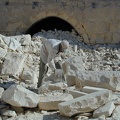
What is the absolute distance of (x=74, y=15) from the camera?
1120 centimetres

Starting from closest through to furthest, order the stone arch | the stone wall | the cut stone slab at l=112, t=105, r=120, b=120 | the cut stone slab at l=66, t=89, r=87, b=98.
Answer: the cut stone slab at l=112, t=105, r=120, b=120, the cut stone slab at l=66, t=89, r=87, b=98, the stone wall, the stone arch

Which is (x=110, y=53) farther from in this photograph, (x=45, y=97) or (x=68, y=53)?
(x=45, y=97)

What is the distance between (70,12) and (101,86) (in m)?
5.75

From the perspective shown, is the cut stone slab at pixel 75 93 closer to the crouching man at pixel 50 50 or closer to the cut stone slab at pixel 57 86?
the cut stone slab at pixel 57 86

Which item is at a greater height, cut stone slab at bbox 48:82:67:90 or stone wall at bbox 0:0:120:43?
stone wall at bbox 0:0:120:43

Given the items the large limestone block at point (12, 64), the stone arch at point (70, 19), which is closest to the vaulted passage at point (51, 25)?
the stone arch at point (70, 19)

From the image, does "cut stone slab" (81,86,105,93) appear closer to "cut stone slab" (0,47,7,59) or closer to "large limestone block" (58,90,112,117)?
"large limestone block" (58,90,112,117)

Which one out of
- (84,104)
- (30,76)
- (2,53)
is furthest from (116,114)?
(2,53)

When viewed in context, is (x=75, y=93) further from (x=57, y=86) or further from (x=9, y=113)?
(x=9, y=113)

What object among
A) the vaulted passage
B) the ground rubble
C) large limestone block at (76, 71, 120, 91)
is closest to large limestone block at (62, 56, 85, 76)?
the ground rubble

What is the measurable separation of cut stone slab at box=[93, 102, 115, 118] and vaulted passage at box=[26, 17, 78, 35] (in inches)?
293

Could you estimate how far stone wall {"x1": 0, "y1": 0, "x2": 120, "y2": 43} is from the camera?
36.4 ft

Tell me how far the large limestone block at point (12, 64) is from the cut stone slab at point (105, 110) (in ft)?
13.2

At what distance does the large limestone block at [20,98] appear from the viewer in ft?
16.9
